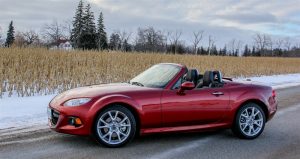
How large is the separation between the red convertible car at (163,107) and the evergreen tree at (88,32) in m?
52.6

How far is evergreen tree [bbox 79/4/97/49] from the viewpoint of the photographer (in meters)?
62.2

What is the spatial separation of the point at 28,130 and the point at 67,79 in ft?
25.4

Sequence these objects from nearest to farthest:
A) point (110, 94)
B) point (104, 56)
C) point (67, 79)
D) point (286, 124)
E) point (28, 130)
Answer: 1. point (110, 94)
2. point (28, 130)
3. point (286, 124)
4. point (67, 79)
5. point (104, 56)

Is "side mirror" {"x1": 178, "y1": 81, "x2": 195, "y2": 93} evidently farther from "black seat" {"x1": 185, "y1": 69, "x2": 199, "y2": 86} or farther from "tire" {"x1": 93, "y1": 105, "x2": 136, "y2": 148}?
"tire" {"x1": 93, "y1": 105, "x2": 136, "y2": 148}

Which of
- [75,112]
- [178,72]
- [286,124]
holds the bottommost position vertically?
[286,124]

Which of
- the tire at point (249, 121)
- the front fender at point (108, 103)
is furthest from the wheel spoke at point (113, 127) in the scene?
the tire at point (249, 121)

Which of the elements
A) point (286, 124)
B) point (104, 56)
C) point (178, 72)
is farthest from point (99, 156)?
point (104, 56)

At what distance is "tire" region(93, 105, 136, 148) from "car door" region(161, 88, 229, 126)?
59cm

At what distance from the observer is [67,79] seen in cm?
1559

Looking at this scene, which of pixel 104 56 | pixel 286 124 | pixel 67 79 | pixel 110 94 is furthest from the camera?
pixel 104 56

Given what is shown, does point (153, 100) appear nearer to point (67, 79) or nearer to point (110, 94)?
point (110, 94)

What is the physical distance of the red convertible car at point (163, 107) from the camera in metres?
6.53

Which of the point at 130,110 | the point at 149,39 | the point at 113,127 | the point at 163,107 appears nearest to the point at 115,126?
the point at 113,127

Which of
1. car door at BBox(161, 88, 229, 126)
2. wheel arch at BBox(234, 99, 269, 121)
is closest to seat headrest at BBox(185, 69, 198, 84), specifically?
car door at BBox(161, 88, 229, 126)
